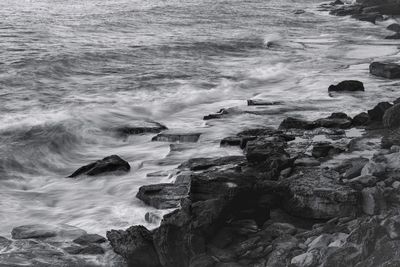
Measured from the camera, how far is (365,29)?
29.5 meters

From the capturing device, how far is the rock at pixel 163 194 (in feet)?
24.2

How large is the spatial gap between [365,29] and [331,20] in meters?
5.80

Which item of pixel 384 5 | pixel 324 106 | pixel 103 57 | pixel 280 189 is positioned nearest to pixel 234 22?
pixel 384 5

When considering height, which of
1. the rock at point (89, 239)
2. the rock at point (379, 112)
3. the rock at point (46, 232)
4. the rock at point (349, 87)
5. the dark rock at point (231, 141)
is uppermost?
the rock at point (379, 112)

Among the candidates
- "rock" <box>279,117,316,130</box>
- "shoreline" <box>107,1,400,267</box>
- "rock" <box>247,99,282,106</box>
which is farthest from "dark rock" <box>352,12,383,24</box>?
"shoreline" <box>107,1,400,267</box>

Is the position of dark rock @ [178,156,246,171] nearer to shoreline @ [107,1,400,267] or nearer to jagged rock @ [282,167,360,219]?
shoreline @ [107,1,400,267]

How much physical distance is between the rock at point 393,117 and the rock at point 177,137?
134 inches

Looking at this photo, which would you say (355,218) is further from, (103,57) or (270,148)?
(103,57)

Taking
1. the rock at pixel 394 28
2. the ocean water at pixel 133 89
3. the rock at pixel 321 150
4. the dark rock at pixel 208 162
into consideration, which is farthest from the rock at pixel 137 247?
the rock at pixel 394 28

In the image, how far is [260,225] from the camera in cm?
600

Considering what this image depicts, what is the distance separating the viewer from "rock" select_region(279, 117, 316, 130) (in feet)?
34.1

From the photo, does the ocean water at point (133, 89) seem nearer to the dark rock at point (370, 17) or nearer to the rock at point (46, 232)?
the rock at point (46, 232)

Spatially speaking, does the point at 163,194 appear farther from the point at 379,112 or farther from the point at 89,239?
the point at 379,112

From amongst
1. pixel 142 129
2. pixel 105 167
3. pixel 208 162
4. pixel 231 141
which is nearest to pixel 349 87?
pixel 231 141
